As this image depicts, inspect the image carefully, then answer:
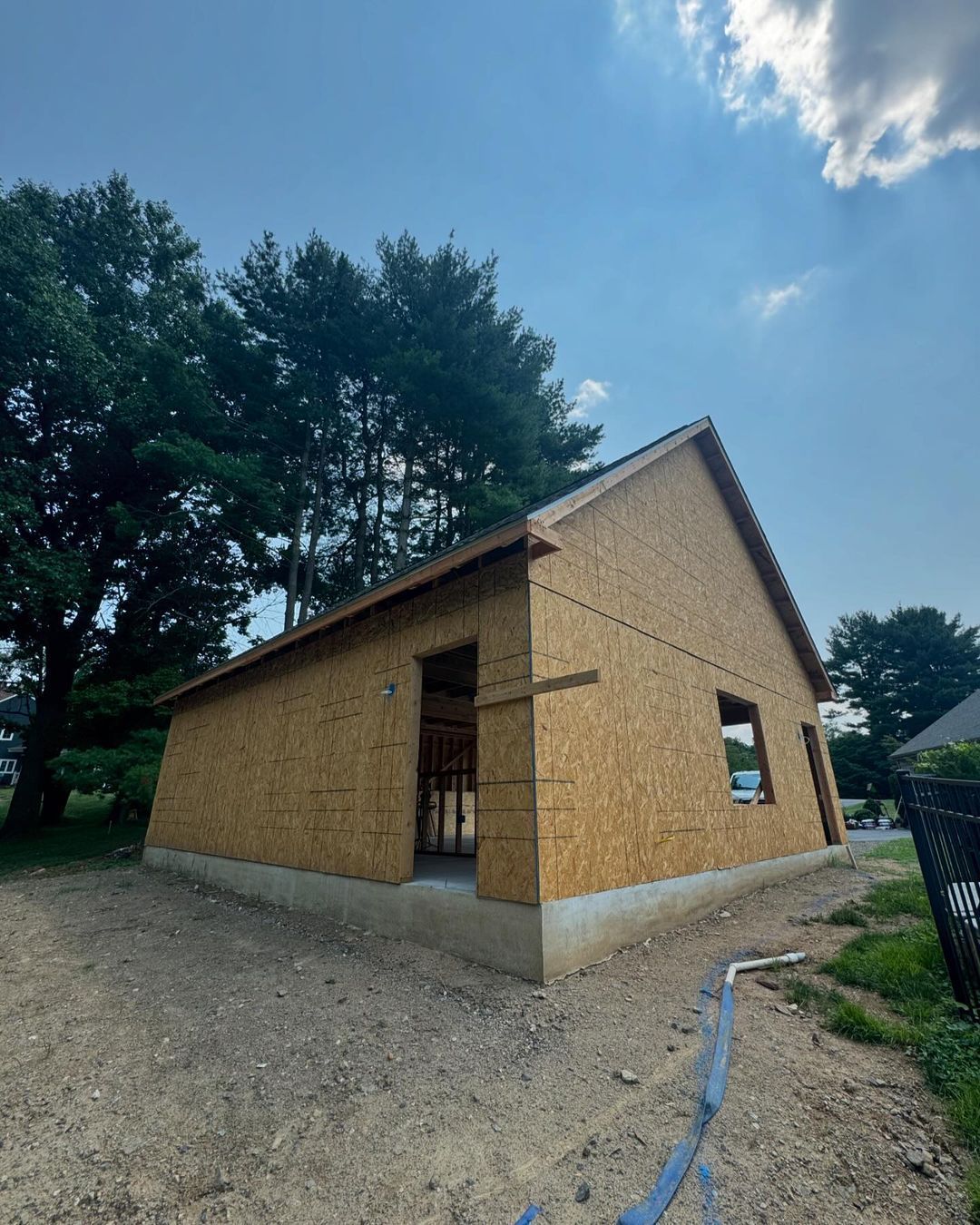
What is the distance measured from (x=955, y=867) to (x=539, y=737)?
3054mm

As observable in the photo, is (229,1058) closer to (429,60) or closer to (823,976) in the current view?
(823,976)

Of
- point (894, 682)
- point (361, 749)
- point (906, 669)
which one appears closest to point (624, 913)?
point (361, 749)

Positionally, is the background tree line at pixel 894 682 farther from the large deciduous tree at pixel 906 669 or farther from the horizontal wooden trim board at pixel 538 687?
the horizontal wooden trim board at pixel 538 687

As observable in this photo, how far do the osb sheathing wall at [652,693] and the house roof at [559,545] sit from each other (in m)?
0.30

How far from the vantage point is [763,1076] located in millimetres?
2852

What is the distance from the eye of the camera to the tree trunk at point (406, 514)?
16812 millimetres

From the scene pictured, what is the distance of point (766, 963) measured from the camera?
4582 millimetres

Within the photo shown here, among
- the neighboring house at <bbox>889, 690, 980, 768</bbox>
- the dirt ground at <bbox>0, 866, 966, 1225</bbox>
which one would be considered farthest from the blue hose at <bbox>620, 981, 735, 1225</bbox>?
the neighboring house at <bbox>889, 690, 980, 768</bbox>

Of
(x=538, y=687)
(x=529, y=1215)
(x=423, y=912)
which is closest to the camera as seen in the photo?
(x=529, y=1215)

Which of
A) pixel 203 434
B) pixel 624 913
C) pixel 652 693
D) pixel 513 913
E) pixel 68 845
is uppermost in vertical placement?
pixel 203 434

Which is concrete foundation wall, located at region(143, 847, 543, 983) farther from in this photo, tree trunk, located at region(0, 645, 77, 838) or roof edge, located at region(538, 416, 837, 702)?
tree trunk, located at region(0, 645, 77, 838)

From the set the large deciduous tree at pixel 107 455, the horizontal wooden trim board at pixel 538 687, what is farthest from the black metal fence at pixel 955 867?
the large deciduous tree at pixel 107 455

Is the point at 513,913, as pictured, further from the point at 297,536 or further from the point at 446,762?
the point at 297,536

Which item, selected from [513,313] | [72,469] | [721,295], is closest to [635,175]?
[721,295]
